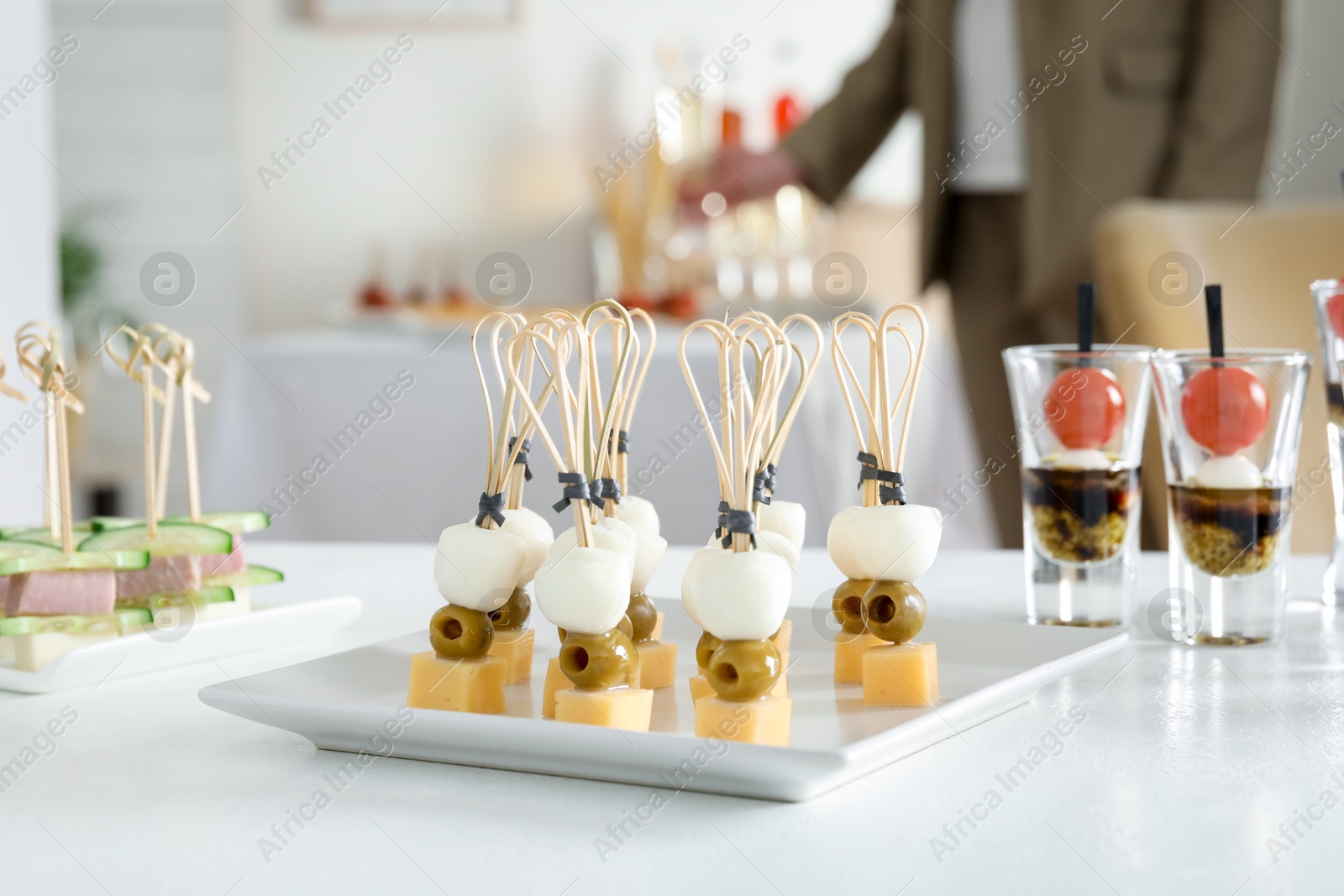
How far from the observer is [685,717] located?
1.53 feet

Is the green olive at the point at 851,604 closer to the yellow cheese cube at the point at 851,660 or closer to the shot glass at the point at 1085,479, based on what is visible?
the yellow cheese cube at the point at 851,660

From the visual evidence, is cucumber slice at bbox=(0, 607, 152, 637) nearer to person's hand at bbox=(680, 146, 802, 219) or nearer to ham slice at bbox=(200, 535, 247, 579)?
ham slice at bbox=(200, 535, 247, 579)

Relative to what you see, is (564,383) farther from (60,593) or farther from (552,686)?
(60,593)

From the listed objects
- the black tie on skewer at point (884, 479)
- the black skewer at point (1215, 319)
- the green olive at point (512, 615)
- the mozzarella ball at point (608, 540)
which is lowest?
the green olive at point (512, 615)

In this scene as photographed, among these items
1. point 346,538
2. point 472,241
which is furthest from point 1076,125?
point 472,241

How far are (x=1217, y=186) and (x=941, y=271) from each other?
0.37 metres

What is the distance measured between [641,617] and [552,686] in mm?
59

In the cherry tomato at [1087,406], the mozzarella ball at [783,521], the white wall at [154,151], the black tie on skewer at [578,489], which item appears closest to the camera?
the black tie on skewer at [578,489]

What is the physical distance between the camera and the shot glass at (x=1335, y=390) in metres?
0.68

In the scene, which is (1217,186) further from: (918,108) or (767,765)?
(767,765)

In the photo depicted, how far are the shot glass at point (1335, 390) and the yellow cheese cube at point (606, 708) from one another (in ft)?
1.44

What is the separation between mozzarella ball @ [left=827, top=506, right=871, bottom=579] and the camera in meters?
0.52

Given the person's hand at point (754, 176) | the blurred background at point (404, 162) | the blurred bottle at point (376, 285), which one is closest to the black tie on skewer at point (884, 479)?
the person's hand at point (754, 176)

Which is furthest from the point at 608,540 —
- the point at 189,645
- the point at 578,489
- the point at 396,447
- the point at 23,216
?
the point at 23,216
